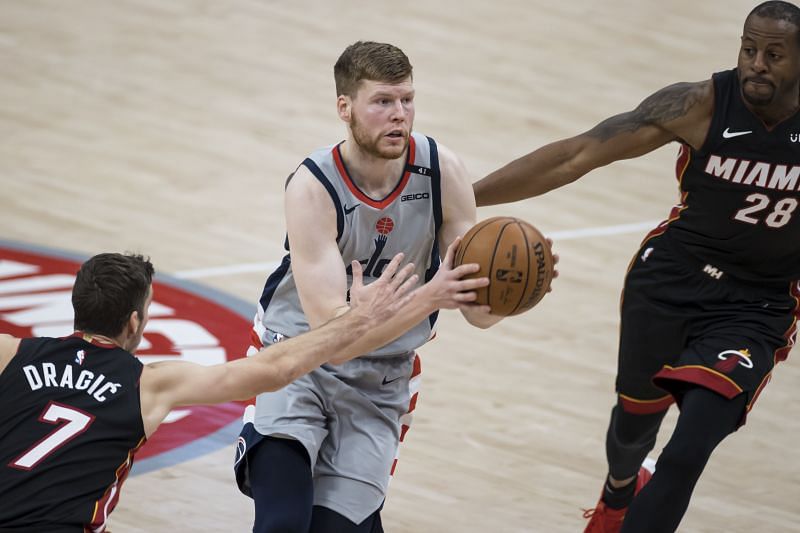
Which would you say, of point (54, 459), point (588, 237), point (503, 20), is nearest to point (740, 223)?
point (54, 459)

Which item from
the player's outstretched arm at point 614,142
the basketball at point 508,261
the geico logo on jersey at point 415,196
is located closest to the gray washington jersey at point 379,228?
the geico logo on jersey at point 415,196

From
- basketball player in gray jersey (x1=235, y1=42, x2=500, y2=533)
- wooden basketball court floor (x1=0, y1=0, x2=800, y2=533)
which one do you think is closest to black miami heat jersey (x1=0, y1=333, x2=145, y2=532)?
basketball player in gray jersey (x1=235, y1=42, x2=500, y2=533)

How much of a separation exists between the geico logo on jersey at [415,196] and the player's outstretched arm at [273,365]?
2.03ft

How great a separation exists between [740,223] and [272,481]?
2078 millimetres

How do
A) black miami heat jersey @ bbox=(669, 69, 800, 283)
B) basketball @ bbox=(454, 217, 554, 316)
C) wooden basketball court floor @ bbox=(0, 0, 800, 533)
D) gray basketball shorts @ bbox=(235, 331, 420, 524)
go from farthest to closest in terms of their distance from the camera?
wooden basketball court floor @ bbox=(0, 0, 800, 533)
black miami heat jersey @ bbox=(669, 69, 800, 283)
gray basketball shorts @ bbox=(235, 331, 420, 524)
basketball @ bbox=(454, 217, 554, 316)

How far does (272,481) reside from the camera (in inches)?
197

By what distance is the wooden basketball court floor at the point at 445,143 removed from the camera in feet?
22.9

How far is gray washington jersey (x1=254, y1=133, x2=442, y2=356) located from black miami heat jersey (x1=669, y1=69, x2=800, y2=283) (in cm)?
108

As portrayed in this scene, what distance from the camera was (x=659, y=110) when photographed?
560 centimetres

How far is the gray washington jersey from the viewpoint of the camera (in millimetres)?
5227

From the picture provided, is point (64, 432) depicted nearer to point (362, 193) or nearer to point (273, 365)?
point (273, 365)

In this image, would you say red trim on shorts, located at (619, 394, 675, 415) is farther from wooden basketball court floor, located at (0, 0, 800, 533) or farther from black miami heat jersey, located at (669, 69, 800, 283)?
wooden basketball court floor, located at (0, 0, 800, 533)

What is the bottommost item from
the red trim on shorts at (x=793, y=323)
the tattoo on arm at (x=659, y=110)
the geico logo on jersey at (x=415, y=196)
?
the red trim on shorts at (x=793, y=323)

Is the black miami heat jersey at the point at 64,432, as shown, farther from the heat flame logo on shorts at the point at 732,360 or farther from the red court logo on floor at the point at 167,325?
the red court logo on floor at the point at 167,325
